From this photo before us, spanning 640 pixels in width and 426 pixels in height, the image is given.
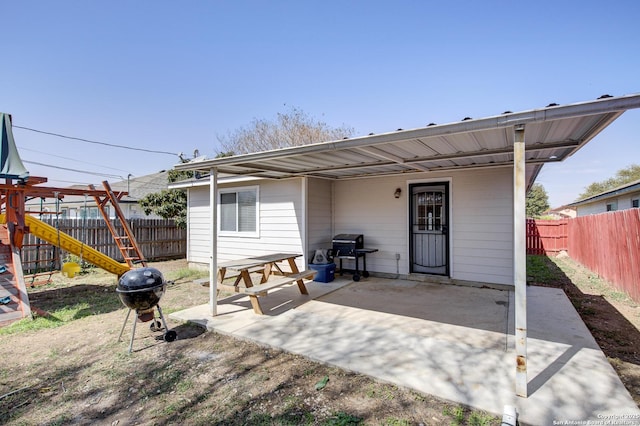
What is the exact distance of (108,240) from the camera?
973 cm

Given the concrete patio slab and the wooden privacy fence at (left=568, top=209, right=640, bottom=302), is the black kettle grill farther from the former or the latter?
the wooden privacy fence at (left=568, top=209, right=640, bottom=302)

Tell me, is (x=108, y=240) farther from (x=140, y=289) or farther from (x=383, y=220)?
(x=383, y=220)

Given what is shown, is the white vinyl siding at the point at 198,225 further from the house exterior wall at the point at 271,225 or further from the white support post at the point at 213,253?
the white support post at the point at 213,253

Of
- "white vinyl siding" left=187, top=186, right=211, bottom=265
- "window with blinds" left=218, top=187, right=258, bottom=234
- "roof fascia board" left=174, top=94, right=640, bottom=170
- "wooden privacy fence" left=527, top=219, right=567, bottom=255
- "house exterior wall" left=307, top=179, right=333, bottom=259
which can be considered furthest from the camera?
"wooden privacy fence" left=527, top=219, right=567, bottom=255

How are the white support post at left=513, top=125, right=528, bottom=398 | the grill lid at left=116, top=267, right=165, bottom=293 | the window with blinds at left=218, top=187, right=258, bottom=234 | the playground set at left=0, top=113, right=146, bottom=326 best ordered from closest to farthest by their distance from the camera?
the white support post at left=513, top=125, right=528, bottom=398 → the grill lid at left=116, top=267, right=165, bottom=293 → the playground set at left=0, top=113, right=146, bottom=326 → the window with blinds at left=218, top=187, right=258, bottom=234

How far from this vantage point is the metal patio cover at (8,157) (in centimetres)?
466

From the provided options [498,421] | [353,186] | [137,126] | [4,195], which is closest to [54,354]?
[4,195]

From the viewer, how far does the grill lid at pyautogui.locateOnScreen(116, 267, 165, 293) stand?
3.25 m

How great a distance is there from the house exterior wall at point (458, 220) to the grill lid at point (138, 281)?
4.66 meters

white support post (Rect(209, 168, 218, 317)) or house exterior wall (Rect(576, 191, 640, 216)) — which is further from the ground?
house exterior wall (Rect(576, 191, 640, 216))

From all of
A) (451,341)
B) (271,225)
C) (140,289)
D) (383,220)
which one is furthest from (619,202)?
(140,289)

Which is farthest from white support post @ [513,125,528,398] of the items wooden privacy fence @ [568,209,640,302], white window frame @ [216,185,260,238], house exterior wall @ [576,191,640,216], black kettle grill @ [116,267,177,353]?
house exterior wall @ [576,191,640,216]

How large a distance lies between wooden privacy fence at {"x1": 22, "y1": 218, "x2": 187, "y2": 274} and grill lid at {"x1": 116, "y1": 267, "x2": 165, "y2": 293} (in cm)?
663

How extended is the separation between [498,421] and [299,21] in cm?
910
